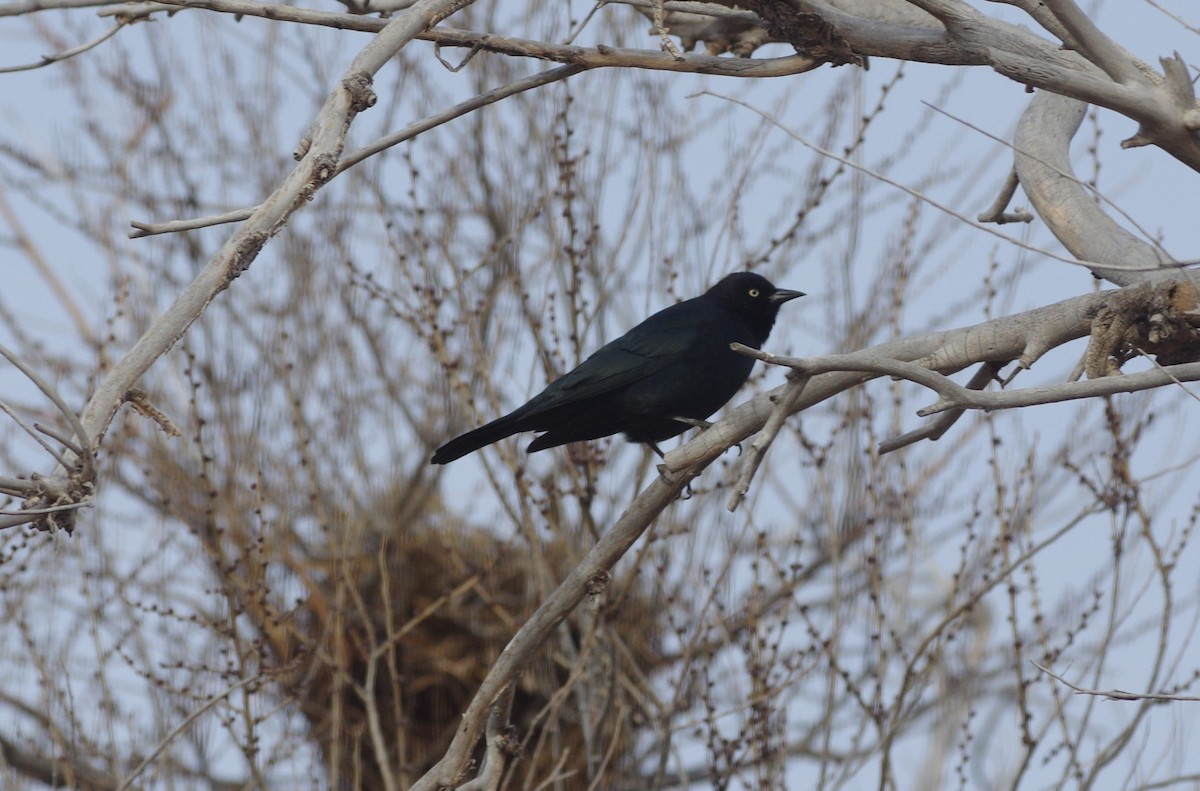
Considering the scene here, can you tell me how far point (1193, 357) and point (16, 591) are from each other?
15.3ft

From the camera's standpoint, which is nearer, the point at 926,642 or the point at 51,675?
the point at 926,642

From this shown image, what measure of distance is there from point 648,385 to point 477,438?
759 mm

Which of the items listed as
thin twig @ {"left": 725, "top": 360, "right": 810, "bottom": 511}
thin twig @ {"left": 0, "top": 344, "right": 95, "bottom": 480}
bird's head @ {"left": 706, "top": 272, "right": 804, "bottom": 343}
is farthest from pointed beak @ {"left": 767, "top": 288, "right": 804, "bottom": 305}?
thin twig @ {"left": 0, "top": 344, "right": 95, "bottom": 480}

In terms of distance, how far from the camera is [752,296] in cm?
599

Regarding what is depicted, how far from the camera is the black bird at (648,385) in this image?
5184 mm

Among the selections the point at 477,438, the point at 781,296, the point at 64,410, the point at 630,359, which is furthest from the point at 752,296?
the point at 64,410

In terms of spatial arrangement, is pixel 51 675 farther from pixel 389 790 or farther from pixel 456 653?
pixel 456 653

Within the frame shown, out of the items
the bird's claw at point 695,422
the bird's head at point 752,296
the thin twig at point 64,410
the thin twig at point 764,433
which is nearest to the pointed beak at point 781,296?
the bird's head at point 752,296

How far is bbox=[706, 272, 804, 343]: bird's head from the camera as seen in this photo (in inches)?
235

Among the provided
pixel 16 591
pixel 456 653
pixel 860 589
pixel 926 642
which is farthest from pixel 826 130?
pixel 16 591

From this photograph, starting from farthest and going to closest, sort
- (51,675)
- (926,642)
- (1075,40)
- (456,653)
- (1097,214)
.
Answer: (456,653) < (51,675) < (926,642) < (1097,214) < (1075,40)

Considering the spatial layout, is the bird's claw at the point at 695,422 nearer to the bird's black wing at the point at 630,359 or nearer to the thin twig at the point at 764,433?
the bird's black wing at the point at 630,359

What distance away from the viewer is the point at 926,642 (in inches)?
201

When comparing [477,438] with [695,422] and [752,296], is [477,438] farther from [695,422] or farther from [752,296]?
[752,296]
